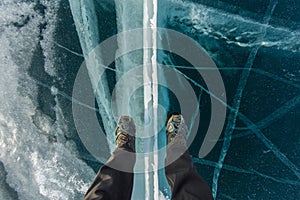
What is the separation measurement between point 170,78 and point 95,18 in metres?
0.37

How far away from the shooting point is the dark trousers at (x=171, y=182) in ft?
3.15

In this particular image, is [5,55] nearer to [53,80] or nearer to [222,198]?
[53,80]

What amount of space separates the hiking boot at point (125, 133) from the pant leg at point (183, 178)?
0.49 feet

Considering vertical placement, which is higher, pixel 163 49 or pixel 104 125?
pixel 163 49

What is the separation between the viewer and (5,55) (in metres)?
1.24

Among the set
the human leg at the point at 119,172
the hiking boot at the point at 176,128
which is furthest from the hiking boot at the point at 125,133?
the hiking boot at the point at 176,128

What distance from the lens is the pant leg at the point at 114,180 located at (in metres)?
0.96

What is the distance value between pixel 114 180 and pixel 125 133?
0.21 meters

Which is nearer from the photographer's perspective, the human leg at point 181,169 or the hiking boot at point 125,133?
the human leg at point 181,169

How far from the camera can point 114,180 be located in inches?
39.4

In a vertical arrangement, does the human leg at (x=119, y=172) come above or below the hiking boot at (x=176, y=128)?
below

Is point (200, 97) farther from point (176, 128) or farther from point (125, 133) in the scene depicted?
point (125, 133)

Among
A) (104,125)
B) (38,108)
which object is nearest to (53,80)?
(38,108)

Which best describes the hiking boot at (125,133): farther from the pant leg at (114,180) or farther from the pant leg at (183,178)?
the pant leg at (183,178)
